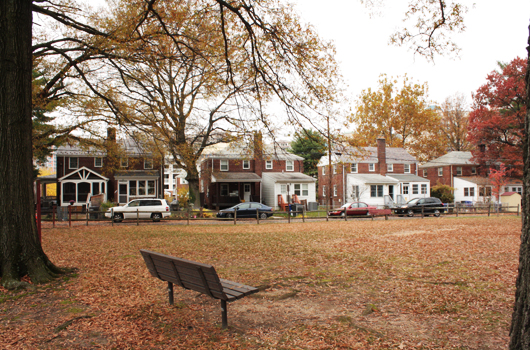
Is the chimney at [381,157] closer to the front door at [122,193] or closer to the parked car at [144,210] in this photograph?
the parked car at [144,210]

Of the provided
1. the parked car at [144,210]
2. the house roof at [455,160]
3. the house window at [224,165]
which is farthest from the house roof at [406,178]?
the parked car at [144,210]

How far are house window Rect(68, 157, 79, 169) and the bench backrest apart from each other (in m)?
37.0

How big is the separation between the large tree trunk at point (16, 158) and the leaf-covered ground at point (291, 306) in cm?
70

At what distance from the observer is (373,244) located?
13289 millimetres

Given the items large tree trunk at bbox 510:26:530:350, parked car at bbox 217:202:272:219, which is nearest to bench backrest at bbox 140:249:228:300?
large tree trunk at bbox 510:26:530:350

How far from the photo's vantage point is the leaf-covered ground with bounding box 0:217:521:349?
190 inches

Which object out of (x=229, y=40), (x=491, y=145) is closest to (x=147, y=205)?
(x=229, y=40)

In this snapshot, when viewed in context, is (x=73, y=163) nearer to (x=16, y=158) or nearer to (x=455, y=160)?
(x=16, y=158)


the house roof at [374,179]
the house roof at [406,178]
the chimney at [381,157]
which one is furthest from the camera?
the chimney at [381,157]

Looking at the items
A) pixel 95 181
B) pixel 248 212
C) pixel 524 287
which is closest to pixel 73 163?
pixel 95 181

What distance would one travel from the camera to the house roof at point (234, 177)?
3909 centimetres

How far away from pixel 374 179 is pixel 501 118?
56.6 feet

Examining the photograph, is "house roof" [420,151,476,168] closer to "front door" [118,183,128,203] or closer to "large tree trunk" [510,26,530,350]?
"front door" [118,183,128,203]

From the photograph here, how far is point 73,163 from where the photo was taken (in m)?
39.1
